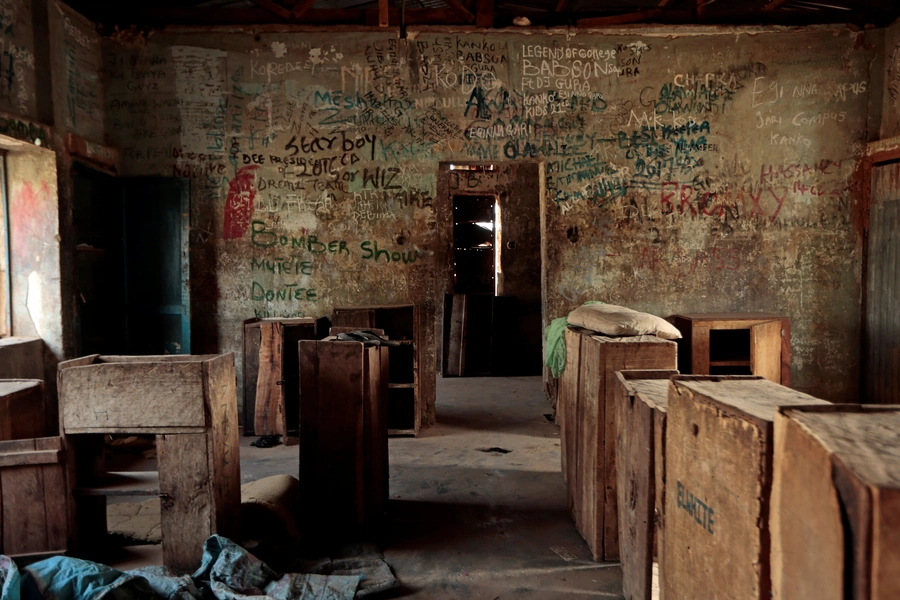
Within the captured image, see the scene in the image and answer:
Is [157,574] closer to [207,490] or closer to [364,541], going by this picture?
[207,490]

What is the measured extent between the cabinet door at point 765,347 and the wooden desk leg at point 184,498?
4.87m

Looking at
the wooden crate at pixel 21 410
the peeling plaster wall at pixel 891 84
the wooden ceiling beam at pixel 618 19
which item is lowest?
the wooden crate at pixel 21 410

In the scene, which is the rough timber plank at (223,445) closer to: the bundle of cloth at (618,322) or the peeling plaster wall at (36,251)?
the bundle of cloth at (618,322)

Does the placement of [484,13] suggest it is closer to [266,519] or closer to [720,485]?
[266,519]

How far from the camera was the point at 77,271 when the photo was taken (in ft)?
17.2

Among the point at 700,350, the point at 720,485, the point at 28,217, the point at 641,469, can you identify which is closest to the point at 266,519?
the point at 641,469

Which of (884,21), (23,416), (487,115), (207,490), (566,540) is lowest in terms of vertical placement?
(566,540)

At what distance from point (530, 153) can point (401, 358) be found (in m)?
2.56

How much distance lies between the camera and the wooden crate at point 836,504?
79cm

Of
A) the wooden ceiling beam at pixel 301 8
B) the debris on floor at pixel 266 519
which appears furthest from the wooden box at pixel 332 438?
the wooden ceiling beam at pixel 301 8

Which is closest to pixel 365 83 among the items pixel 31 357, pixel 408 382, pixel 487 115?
pixel 487 115

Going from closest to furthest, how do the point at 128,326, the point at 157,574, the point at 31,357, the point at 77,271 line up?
the point at 157,574 → the point at 31,357 → the point at 77,271 → the point at 128,326

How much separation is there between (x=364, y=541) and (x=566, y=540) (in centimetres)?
123

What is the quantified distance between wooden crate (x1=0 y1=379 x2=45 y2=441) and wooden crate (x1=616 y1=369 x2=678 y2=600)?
319cm
